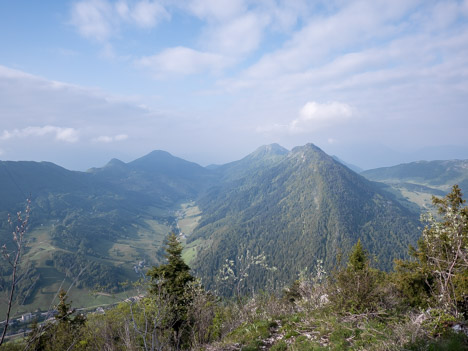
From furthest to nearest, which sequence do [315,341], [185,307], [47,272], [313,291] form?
[47,272] → [313,291] → [185,307] → [315,341]

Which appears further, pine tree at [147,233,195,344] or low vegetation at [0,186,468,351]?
pine tree at [147,233,195,344]

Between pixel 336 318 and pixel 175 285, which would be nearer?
pixel 336 318

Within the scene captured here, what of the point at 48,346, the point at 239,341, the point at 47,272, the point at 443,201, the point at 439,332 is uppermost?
the point at 443,201

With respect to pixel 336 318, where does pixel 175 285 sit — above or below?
below

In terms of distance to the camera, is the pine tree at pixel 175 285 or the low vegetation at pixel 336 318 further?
the pine tree at pixel 175 285

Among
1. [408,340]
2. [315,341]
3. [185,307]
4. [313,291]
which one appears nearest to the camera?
[408,340]

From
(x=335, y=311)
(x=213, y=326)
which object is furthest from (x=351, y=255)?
(x=213, y=326)

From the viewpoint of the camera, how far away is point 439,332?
1180 centimetres

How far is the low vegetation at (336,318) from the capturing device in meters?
11.8

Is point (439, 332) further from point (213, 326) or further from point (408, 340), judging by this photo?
point (213, 326)

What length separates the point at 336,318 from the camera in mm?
15734

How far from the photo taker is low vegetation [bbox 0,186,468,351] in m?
11.8

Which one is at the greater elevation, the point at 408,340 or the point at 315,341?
the point at 408,340

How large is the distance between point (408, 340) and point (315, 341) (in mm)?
4814
